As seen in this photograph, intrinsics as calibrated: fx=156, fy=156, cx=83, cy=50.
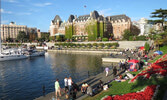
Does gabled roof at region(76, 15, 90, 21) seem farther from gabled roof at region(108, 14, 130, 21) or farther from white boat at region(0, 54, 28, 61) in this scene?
white boat at region(0, 54, 28, 61)

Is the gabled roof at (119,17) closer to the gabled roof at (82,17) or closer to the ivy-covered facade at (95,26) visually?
the ivy-covered facade at (95,26)

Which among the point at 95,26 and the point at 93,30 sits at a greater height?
the point at 95,26

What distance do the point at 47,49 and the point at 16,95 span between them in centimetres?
7711

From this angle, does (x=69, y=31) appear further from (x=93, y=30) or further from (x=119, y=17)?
(x=119, y=17)

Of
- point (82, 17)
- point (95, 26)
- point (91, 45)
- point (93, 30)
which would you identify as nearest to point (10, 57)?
point (91, 45)

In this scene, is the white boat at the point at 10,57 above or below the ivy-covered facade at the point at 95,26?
below

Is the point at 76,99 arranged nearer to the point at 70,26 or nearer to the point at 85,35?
the point at 85,35

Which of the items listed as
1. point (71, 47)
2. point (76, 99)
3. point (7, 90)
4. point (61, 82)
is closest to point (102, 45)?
point (71, 47)

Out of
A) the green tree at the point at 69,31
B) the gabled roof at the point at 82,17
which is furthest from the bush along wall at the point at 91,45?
the gabled roof at the point at 82,17

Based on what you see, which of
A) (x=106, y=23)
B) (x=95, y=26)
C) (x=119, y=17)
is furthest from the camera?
(x=119, y=17)

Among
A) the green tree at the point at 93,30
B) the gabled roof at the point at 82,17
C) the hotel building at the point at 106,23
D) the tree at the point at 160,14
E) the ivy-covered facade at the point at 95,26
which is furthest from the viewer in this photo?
the gabled roof at the point at 82,17

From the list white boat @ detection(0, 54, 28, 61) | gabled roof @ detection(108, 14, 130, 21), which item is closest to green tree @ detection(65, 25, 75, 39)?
gabled roof @ detection(108, 14, 130, 21)

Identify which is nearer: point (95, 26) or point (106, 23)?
point (95, 26)

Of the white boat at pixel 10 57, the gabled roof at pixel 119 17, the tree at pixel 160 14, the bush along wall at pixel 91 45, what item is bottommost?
the white boat at pixel 10 57
